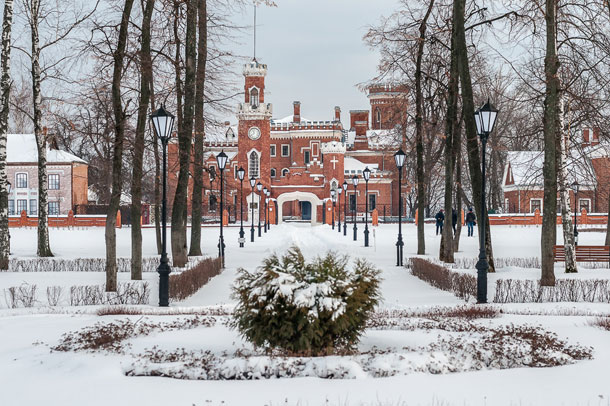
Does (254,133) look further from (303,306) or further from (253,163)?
(303,306)

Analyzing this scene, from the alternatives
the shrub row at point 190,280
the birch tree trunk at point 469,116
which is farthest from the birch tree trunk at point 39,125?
the birch tree trunk at point 469,116

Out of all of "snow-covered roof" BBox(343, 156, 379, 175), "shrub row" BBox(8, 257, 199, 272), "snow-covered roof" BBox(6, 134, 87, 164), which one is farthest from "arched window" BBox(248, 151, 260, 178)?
"shrub row" BBox(8, 257, 199, 272)

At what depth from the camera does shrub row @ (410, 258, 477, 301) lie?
475 inches

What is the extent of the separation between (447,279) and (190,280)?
213 inches

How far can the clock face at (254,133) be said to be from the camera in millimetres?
62500

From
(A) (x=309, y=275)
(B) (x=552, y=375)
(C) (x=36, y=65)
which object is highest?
(C) (x=36, y=65)

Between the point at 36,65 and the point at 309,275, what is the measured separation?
51.2ft

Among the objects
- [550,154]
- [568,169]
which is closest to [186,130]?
[550,154]

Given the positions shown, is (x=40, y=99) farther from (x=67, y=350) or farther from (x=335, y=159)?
(x=335, y=159)

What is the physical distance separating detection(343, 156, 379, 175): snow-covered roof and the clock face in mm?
9966

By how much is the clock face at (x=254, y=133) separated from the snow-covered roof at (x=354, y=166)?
32.7ft

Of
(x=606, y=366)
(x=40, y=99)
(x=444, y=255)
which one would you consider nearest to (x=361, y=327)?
(x=606, y=366)

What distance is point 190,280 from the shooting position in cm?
1302

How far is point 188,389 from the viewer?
5852 millimetres
